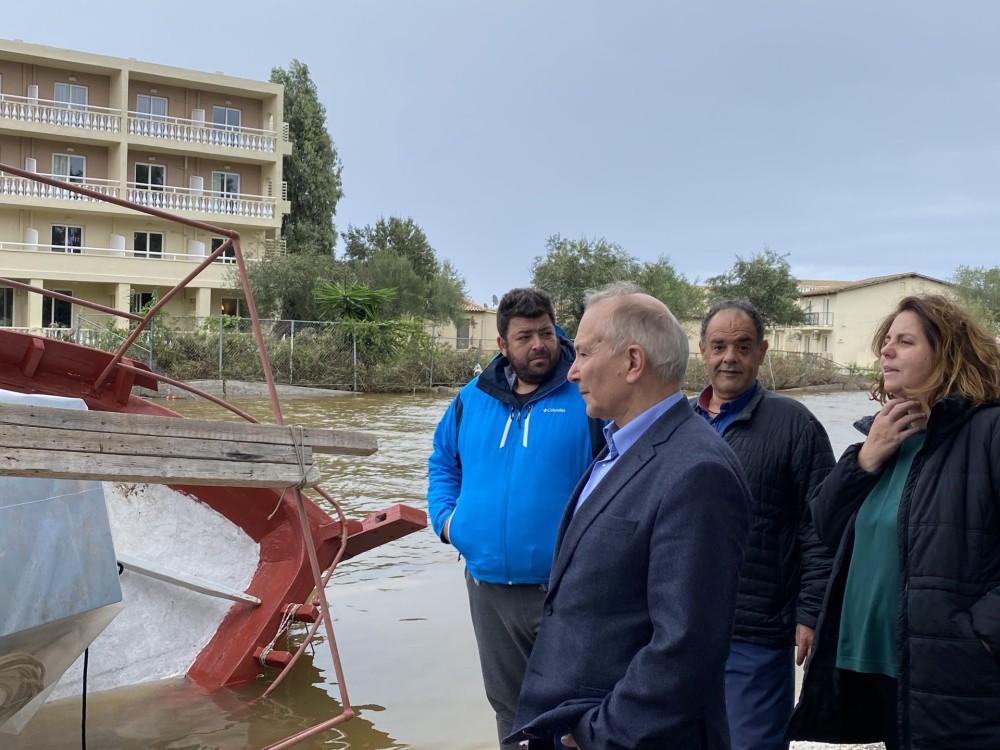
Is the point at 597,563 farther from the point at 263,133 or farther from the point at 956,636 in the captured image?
the point at 263,133

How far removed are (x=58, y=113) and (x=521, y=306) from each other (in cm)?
3805

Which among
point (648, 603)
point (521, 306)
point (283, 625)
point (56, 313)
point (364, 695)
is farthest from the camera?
point (56, 313)

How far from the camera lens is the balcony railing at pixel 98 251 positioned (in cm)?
3569

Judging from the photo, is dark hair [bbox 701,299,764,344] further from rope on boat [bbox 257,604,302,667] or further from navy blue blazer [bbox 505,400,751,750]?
rope on boat [bbox 257,604,302,667]

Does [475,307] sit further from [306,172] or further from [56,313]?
[56,313]

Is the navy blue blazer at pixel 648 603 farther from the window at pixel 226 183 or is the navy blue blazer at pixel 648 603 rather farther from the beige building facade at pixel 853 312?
the beige building facade at pixel 853 312

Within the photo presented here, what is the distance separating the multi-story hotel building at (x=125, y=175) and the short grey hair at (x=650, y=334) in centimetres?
3548

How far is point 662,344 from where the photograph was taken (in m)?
2.17

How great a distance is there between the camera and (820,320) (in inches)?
2633

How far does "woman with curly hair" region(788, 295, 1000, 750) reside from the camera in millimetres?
2365

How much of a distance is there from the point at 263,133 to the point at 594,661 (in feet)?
135

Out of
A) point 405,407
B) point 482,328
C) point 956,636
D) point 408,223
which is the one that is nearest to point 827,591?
point 956,636

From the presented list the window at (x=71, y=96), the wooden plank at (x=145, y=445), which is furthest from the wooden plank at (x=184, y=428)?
the window at (x=71, y=96)

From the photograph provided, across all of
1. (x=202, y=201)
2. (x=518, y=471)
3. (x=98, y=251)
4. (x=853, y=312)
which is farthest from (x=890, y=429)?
(x=853, y=312)
